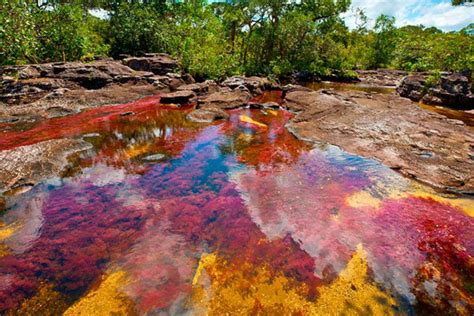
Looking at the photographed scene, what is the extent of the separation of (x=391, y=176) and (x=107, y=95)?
622 inches

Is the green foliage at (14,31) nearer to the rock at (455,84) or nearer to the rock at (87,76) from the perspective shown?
the rock at (87,76)

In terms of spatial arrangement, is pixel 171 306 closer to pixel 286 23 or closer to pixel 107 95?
pixel 107 95

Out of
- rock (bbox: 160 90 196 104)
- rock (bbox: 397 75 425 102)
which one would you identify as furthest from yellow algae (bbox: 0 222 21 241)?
rock (bbox: 397 75 425 102)

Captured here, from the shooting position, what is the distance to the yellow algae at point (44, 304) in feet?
10.4

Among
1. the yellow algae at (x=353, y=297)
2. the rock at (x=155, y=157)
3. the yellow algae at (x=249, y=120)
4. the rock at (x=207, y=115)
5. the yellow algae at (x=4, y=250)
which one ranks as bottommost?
the yellow algae at (x=353, y=297)

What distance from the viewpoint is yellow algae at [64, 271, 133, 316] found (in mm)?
3180

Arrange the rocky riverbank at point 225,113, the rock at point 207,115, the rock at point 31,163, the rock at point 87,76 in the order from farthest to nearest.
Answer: the rock at point 87,76
the rock at point 207,115
the rocky riverbank at point 225,113
the rock at point 31,163

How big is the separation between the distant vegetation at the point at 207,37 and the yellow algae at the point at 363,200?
16.1m

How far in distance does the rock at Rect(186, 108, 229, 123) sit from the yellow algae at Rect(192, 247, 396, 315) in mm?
8915

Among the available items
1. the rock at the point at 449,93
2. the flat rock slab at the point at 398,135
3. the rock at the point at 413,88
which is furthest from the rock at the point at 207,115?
the rock at the point at 413,88

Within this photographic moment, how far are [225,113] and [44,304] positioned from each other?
1069cm

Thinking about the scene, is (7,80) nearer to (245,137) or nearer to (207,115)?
(207,115)

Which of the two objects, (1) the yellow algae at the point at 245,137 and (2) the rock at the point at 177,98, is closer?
(1) the yellow algae at the point at 245,137

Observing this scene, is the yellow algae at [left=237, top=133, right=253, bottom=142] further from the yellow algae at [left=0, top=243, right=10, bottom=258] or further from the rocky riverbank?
the yellow algae at [left=0, top=243, right=10, bottom=258]
